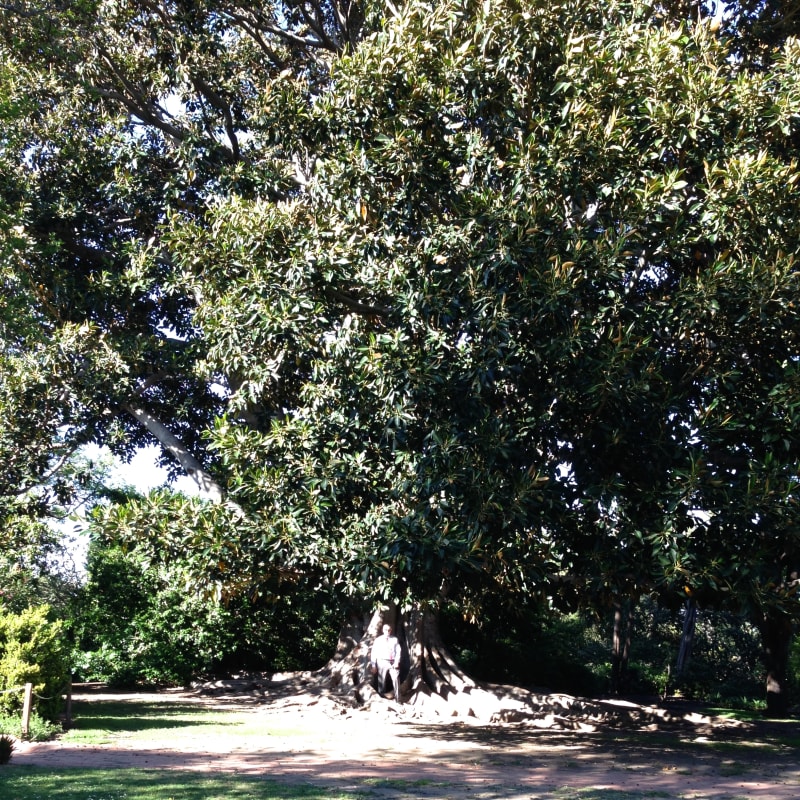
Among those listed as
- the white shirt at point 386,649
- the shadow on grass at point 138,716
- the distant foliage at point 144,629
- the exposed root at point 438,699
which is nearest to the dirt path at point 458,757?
the shadow on grass at point 138,716

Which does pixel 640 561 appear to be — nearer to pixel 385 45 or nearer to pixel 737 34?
pixel 385 45

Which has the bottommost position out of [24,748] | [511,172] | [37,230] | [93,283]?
[24,748]

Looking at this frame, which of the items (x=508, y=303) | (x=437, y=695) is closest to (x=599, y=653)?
(x=437, y=695)

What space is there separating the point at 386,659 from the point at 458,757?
5.50 m

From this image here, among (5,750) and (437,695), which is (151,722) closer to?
(5,750)

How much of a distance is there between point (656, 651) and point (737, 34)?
24.3 meters

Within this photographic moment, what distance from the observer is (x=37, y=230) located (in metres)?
15.3

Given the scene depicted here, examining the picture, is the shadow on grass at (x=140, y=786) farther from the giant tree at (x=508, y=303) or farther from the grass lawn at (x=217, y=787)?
the giant tree at (x=508, y=303)

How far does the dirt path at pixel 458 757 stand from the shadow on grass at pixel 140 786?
1.62 ft

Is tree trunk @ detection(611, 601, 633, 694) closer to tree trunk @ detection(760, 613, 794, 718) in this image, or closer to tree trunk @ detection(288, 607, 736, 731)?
tree trunk @ detection(760, 613, 794, 718)

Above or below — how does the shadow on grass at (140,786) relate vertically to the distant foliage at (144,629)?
below

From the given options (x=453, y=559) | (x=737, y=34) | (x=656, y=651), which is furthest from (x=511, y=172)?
(x=656, y=651)

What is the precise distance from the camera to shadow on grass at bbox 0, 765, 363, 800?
7.27 metres

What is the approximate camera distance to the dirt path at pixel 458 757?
8.83 meters
